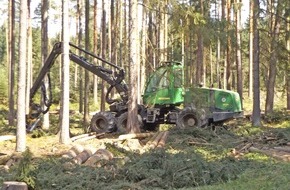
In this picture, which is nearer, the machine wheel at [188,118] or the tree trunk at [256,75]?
the machine wheel at [188,118]

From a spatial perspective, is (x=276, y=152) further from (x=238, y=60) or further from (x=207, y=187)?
(x=238, y=60)

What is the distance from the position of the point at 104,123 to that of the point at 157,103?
7.67 ft

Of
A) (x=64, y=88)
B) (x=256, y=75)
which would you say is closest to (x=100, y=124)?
(x=64, y=88)

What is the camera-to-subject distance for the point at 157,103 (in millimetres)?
17578

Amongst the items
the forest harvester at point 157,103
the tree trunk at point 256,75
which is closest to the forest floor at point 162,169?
the forest harvester at point 157,103

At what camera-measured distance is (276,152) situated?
12.3 metres

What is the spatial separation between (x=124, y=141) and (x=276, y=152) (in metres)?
5.10

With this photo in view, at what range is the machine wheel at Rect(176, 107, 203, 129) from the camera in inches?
670

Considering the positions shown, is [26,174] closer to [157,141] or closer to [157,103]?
[157,141]

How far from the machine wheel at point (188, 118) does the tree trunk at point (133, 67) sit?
1987 millimetres

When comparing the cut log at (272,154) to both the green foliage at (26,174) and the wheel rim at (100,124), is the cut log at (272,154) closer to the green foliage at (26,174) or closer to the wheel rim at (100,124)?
the green foliage at (26,174)

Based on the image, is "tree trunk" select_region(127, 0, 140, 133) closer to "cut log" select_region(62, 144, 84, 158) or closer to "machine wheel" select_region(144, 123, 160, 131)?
Result: "machine wheel" select_region(144, 123, 160, 131)

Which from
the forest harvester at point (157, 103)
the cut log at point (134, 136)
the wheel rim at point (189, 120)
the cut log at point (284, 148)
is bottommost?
the cut log at point (284, 148)

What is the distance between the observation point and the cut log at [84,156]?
10.9 m
